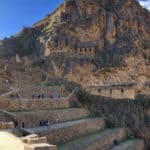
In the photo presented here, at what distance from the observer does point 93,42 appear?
5194 cm

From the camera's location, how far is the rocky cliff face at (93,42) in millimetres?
48250

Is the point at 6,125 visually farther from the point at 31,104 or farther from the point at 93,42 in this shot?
the point at 93,42

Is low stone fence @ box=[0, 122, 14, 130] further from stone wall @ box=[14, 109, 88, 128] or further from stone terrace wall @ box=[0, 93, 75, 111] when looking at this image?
stone terrace wall @ box=[0, 93, 75, 111]

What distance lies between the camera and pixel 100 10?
54656mm

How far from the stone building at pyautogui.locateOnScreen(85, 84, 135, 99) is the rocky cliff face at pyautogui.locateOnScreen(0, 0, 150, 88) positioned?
492 cm

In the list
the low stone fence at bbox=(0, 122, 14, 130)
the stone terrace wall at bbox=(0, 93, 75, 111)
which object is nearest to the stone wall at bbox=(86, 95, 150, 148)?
the stone terrace wall at bbox=(0, 93, 75, 111)

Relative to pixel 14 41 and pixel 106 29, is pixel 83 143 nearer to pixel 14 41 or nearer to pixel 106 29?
pixel 106 29

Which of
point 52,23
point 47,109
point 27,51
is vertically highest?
point 52,23

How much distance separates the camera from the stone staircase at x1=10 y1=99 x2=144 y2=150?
2417 centimetres

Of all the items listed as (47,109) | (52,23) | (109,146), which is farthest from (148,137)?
(52,23)

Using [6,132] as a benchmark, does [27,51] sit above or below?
above

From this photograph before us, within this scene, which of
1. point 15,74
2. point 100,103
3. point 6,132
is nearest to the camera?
point 6,132

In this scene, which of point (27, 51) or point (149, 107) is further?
point (27, 51)

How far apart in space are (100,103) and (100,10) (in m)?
19.8
